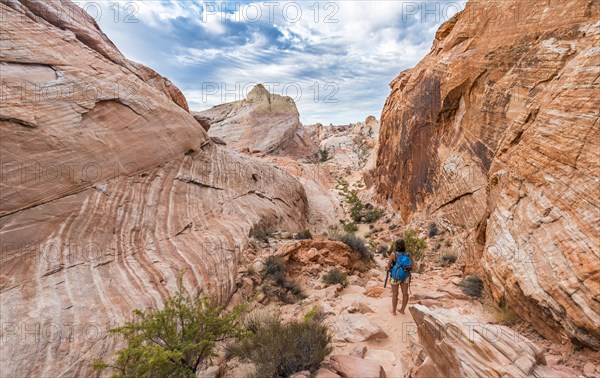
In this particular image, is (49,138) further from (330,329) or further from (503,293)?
(503,293)

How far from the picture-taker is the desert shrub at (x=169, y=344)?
11.8ft

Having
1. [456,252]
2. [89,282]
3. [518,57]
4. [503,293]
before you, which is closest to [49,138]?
[89,282]

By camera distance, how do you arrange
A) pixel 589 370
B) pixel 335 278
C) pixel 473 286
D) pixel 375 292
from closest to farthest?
1. pixel 589 370
2. pixel 473 286
3. pixel 375 292
4. pixel 335 278

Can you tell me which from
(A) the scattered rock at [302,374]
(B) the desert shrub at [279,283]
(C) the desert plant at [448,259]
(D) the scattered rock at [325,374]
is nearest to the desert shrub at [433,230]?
(C) the desert plant at [448,259]

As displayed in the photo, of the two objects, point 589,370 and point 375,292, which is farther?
point 375,292

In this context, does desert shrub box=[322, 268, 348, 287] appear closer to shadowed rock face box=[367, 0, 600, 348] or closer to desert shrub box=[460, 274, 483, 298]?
desert shrub box=[460, 274, 483, 298]

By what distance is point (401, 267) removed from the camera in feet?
18.7

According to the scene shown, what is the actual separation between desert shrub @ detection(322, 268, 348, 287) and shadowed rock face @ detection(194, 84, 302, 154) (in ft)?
87.6

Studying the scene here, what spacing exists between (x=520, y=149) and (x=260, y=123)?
3438 centimetres

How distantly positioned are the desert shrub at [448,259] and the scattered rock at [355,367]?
6707 mm

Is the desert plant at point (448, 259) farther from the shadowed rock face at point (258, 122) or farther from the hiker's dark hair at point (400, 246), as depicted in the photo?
the shadowed rock face at point (258, 122)

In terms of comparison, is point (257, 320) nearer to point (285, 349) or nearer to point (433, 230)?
point (285, 349)

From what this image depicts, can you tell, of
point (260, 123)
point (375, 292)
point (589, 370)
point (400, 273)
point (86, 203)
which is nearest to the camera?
point (589, 370)

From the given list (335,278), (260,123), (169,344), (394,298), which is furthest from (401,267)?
(260,123)
